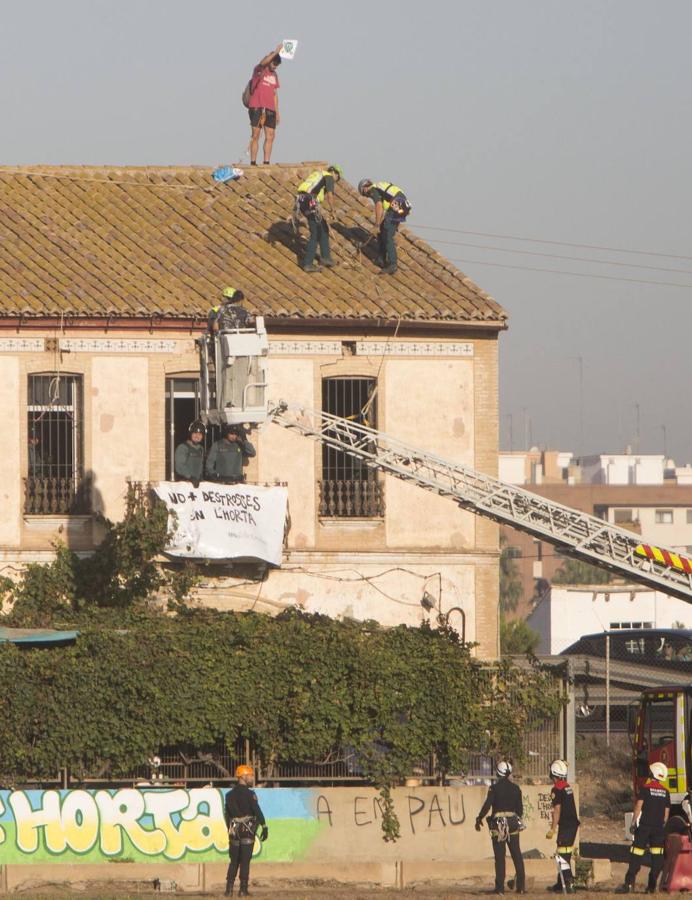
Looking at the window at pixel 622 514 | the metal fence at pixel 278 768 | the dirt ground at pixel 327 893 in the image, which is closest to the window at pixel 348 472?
the metal fence at pixel 278 768

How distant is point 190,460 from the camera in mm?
28406

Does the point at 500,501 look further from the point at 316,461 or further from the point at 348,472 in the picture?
the point at 316,461

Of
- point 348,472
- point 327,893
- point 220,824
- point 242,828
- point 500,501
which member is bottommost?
point 327,893

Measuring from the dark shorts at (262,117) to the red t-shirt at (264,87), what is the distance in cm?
8

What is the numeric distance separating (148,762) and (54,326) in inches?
344

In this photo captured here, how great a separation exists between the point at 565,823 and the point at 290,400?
1077 centimetres

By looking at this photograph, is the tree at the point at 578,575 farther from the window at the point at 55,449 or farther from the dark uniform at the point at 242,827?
the dark uniform at the point at 242,827

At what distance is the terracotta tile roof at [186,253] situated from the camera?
30.1 meters

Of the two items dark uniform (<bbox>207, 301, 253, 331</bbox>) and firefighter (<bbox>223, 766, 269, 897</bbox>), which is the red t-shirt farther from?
firefighter (<bbox>223, 766, 269, 897</bbox>)

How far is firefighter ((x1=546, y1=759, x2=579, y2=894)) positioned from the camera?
20.9 m

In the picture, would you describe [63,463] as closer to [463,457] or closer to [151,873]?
[463,457]

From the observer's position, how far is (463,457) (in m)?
30.2

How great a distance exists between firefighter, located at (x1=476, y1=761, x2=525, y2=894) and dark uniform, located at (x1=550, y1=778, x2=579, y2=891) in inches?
18.5

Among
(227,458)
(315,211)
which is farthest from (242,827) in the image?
(315,211)
